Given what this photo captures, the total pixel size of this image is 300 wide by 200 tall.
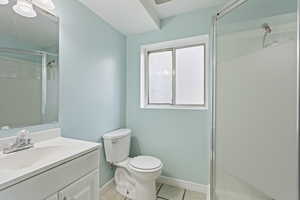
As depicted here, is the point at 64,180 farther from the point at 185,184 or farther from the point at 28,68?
the point at 185,184

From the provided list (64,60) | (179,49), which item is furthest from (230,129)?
(64,60)

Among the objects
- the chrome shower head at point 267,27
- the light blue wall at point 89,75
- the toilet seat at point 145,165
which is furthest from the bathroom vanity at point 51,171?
the chrome shower head at point 267,27

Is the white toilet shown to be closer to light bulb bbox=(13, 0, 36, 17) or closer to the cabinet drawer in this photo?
the cabinet drawer

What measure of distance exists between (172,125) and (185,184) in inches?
29.9

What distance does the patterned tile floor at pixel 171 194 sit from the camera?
5.67ft

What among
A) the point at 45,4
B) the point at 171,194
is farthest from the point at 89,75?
the point at 171,194

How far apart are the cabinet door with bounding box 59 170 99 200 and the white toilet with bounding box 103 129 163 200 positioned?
0.56 m

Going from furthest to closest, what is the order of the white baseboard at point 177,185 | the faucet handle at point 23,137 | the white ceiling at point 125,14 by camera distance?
the white baseboard at point 177,185
the white ceiling at point 125,14
the faucet handle at point 23,137

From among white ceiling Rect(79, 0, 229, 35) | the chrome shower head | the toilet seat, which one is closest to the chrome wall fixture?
white ceiling Rect(79, 0, 229, 35)

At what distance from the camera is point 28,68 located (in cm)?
113

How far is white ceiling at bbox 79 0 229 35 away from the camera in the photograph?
1.54 m

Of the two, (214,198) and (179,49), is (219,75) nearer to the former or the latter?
(179,49)

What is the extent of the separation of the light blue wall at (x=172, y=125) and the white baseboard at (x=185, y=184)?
5cm

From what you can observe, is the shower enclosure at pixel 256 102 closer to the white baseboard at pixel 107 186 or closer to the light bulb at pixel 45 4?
the white baseboard at pixel 107 186
